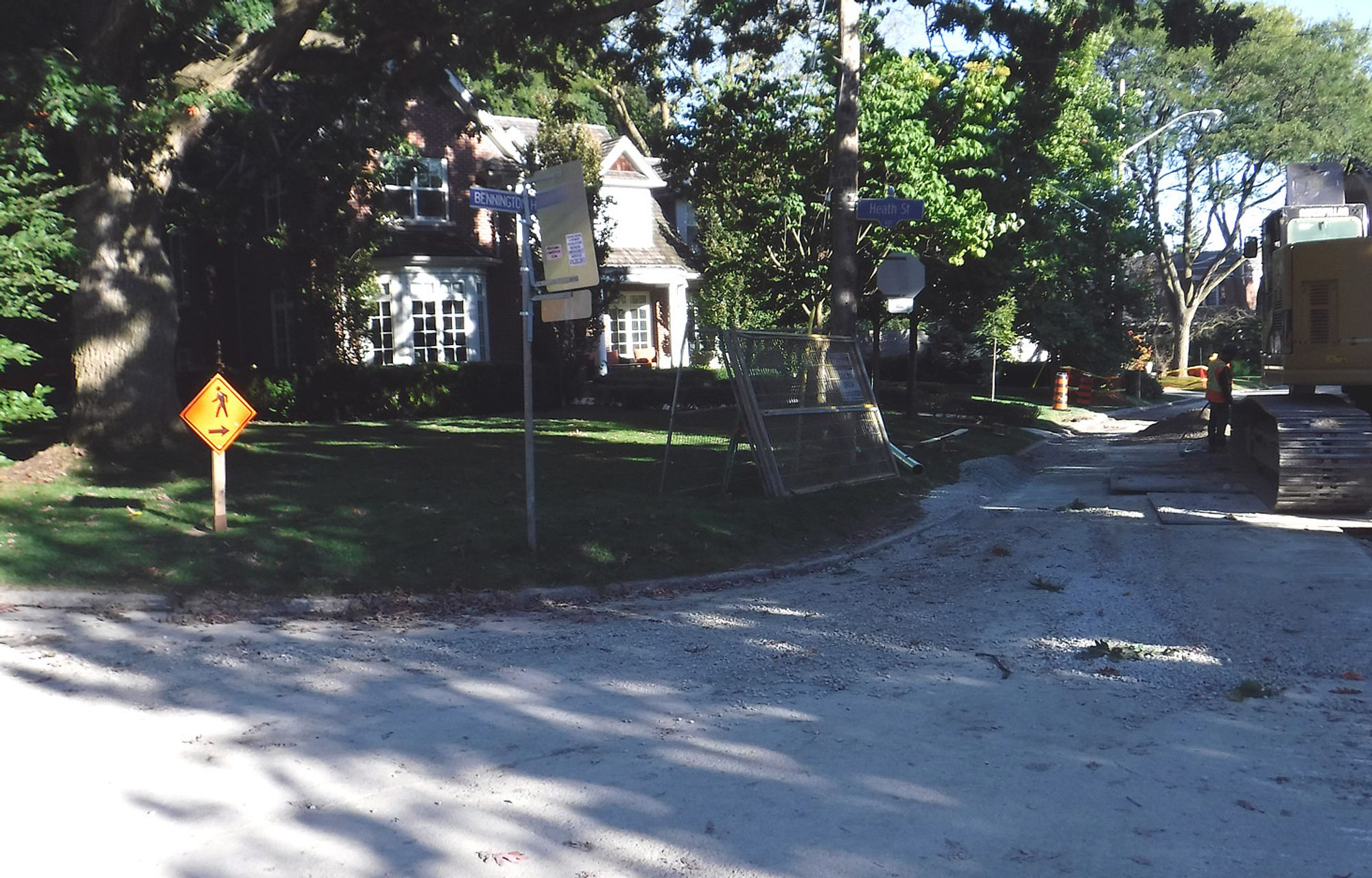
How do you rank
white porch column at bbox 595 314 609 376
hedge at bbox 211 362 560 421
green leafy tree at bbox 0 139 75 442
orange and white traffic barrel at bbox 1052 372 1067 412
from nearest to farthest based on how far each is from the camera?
green leafy tree at bbox 0 139 75 442 → hedge at bbox 211 362 560 421 → white porch column at bbox 595 314 609 376 → orange and white traffic barrel at bbox 1052 372 1067 412

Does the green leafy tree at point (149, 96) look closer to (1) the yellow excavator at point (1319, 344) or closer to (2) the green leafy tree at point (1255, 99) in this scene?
(1) the yellow excavator at point (1319, 344)

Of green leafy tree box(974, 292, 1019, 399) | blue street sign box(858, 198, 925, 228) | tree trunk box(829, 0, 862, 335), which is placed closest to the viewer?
blue street sign box(858, 198, 925, 228)

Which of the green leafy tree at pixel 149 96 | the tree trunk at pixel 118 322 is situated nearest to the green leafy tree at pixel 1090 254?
the green leafy tree at pixel 149 96

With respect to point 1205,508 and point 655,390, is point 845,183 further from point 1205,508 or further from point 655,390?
point 655,390

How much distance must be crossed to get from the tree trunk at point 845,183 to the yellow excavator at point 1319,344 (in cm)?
538

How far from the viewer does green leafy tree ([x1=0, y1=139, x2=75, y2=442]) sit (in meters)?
11.8

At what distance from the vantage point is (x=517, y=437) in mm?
19438

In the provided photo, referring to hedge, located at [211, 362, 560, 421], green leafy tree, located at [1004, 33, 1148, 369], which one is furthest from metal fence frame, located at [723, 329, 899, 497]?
green leafy tree, located at [1004, 33, 1148, 369]

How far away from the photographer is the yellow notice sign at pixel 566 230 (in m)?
9.71

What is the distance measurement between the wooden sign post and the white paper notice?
3.04 m

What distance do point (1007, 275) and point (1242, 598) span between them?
16.6 metres

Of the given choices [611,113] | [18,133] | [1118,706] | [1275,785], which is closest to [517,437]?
[18,133]

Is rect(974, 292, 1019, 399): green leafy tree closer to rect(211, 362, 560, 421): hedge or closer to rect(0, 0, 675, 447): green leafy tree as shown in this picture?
rect(211, 362, 560, 421): hedge

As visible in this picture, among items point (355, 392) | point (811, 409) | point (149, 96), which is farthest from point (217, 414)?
point (355, 392)
